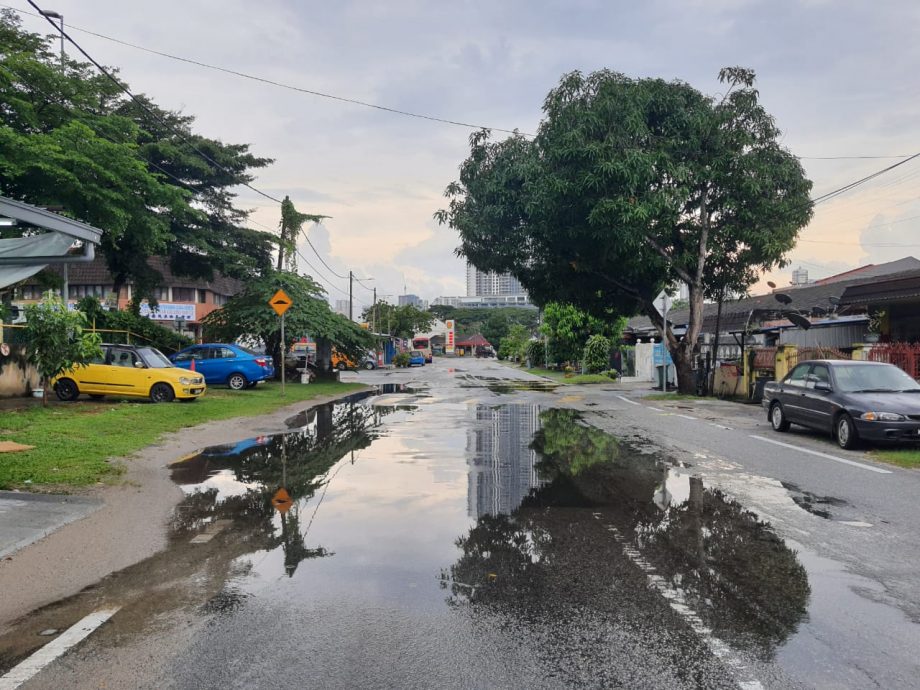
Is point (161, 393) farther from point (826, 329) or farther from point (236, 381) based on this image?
point (826, 329)

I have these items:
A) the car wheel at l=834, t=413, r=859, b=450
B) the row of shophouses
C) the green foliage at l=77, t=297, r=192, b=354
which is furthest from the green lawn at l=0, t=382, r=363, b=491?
the row of shophouses

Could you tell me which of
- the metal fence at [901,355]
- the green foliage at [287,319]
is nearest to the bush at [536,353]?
the green foliage at [287,319]

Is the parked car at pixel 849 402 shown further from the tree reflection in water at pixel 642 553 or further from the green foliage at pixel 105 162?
the green foliage at pixel 105 162

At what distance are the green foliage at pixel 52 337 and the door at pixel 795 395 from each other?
14931 millimetres

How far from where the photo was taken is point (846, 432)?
39.2 feet

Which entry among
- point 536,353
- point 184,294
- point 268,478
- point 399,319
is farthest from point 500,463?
point 399,319

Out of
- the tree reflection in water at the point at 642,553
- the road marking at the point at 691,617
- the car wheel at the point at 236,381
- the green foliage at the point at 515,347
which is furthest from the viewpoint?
the green foliage at the point at 515,347

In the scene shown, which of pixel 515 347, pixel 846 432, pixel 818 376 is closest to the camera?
pixel 846 432

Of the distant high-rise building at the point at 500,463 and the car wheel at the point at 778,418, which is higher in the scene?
the car wheel at the point at 778,418

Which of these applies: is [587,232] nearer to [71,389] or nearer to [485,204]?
[485,204]

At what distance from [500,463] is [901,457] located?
630 centimetres

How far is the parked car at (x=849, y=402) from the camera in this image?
11477 mm

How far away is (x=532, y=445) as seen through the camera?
11969 millimetres

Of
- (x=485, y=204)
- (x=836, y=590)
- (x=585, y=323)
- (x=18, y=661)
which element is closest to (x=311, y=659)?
(x=18, y=661)
